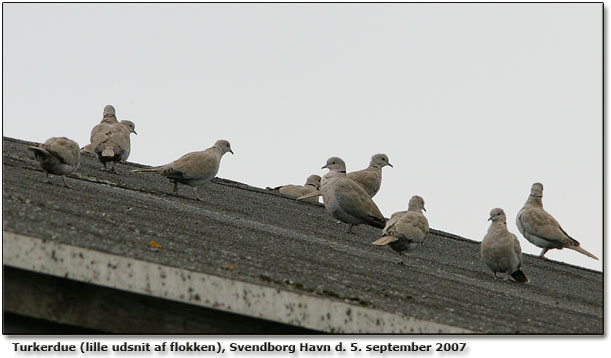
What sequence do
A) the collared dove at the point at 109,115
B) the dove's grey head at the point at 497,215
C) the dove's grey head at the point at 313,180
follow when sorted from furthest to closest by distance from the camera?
the dove's grey head at the point at 313,180, the collared dove at the point at 109,115, the dove's grey head at the point at 497,215

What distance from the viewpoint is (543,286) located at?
28.8 feet

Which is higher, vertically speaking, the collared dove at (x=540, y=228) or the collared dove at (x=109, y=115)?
the collared dove at (x=109, y=115)

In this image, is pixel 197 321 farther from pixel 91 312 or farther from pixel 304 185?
pixel 304 185

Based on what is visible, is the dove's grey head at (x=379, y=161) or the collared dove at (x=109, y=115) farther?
the dove's grey head at (x=379, y=161)

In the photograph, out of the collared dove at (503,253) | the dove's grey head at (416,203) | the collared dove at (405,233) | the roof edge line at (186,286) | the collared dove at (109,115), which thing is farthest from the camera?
the collared dove at (109,115)

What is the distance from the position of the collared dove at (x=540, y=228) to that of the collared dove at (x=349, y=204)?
2551mm

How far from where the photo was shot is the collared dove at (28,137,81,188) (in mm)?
8195

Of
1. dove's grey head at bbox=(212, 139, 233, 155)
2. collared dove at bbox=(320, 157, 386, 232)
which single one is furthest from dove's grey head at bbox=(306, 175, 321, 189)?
collared dove at bbox=(320, 157, 386, 232)

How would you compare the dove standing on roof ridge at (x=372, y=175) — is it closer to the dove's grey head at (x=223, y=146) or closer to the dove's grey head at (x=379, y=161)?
the dove's grey head at (x=379, y=161)

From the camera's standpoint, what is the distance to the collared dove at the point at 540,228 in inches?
458

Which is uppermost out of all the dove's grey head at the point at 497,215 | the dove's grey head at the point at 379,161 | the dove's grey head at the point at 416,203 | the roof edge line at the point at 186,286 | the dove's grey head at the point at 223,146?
the dove's grey head at the point at 379,161

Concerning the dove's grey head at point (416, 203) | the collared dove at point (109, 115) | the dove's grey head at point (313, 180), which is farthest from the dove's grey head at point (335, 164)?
the dove's grey head at point (313, 180)

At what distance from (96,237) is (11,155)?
5.09 m

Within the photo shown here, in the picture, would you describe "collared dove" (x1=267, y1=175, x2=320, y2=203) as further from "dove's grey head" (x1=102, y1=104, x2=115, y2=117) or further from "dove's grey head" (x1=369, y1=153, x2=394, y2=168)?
"dove's grey head" (x1=102, y1=104, x2=115, y2=117)
